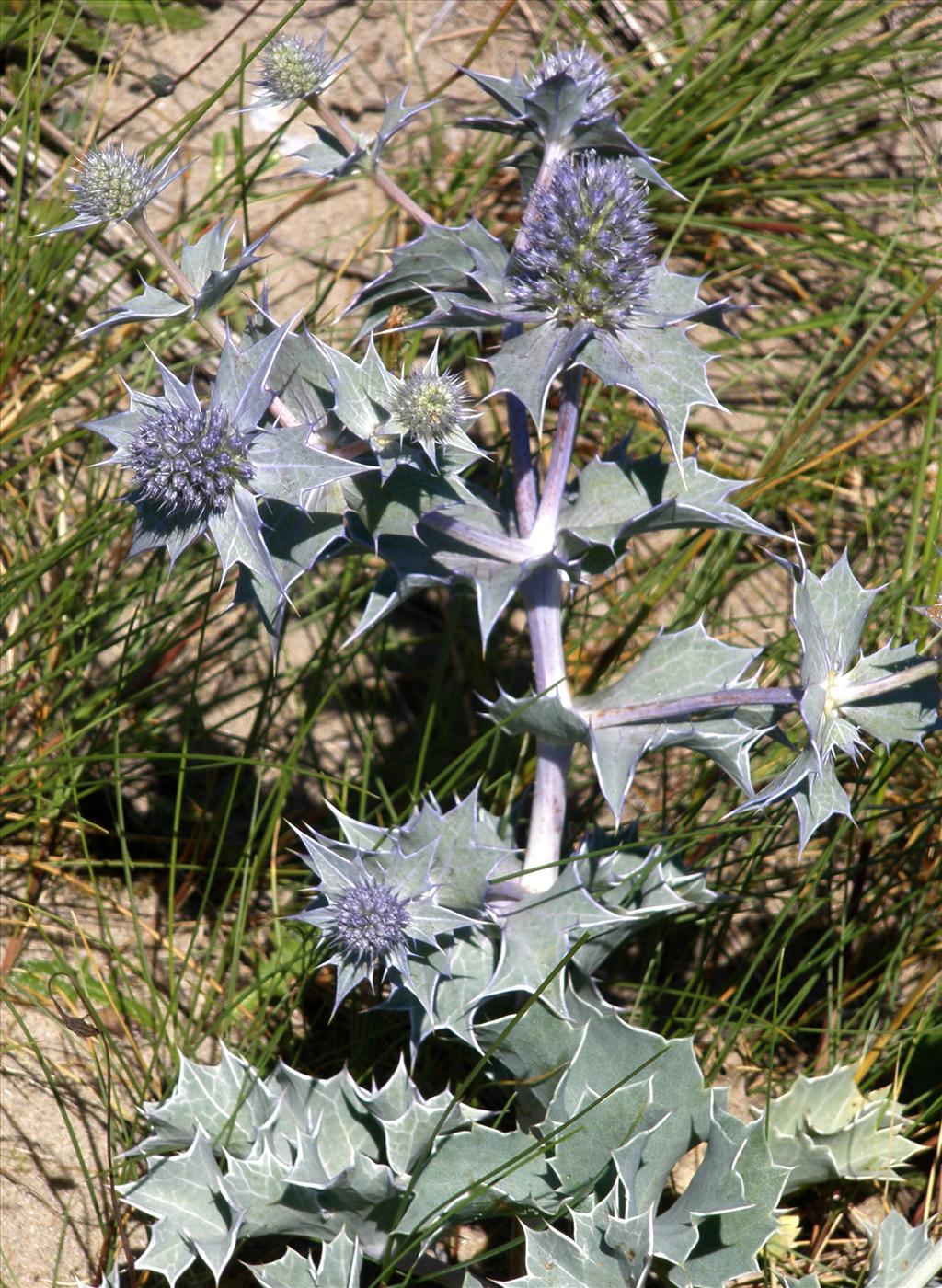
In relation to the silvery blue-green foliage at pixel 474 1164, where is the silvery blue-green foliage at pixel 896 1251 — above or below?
below

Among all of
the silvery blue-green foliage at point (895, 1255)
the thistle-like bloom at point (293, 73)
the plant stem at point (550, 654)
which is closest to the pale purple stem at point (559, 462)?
the plant stem at point (550, 654)

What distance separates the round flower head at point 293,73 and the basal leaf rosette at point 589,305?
0.84 ft

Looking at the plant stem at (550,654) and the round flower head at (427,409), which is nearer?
the round flower head at (427,409)

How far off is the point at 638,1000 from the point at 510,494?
0.85m

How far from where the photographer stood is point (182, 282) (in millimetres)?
1429

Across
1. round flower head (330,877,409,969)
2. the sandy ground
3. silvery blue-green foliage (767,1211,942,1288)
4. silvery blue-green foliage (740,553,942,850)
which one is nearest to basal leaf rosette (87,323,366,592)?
round flower head (330,877,409,969)

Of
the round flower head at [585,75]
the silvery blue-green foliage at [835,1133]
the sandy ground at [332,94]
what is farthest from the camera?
the sandy ground at [332,94]

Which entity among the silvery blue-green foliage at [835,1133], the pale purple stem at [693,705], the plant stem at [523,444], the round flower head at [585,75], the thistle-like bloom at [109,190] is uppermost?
the round flower head at [585,75]

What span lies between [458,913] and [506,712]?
0.28 metres

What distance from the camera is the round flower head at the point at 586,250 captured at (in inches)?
55.1

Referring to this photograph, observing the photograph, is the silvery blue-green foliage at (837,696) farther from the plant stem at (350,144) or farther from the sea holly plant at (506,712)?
the plant stem at (350,144)

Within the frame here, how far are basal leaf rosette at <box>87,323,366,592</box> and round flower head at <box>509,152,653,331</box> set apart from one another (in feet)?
1.06

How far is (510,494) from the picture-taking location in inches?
69.2

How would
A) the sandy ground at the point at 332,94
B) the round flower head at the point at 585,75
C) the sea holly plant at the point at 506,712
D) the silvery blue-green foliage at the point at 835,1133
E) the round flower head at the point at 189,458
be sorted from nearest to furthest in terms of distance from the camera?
the round flower head at the point at 189,458, the sea holly plant at the point at 506,712, the round flower head at the point at 585,75, the silvery blue-green foliage at the point at 835,1133, the sandy ground at the point at 332,94
